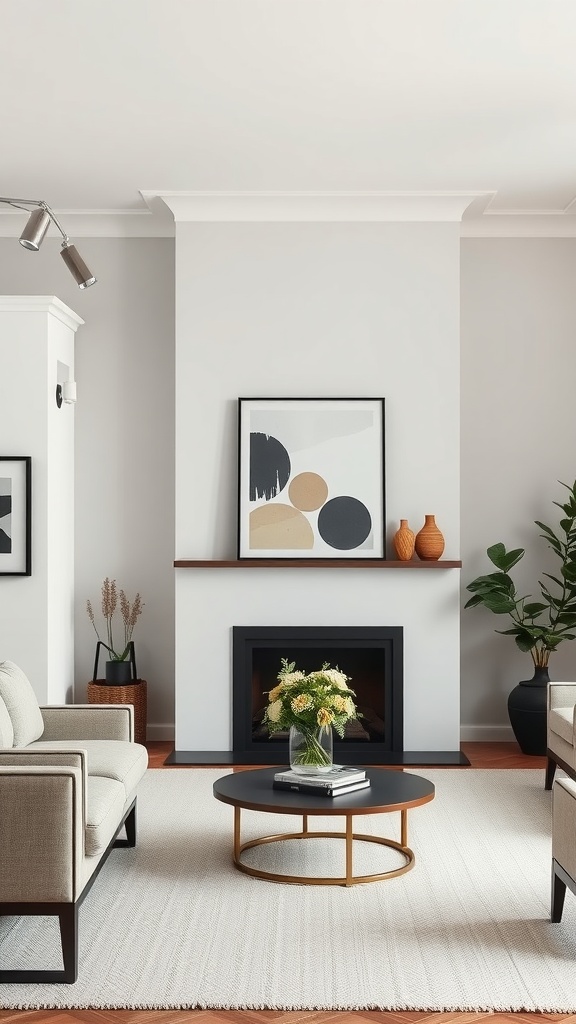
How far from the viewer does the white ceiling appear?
3805 mm

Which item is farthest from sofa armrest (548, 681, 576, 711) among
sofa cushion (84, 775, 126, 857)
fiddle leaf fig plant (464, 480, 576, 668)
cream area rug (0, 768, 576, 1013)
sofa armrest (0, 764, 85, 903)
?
sofa armrest (0, 764, 85, 903)

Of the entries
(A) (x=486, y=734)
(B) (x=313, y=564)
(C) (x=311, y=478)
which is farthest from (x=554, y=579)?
(C) (x=311, y=478)

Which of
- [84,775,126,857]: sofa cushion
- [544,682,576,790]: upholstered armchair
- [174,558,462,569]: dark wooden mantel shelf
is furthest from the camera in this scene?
[174,558,462,569]: dark wooden mantel shelf

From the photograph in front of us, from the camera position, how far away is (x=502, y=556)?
20.1ft

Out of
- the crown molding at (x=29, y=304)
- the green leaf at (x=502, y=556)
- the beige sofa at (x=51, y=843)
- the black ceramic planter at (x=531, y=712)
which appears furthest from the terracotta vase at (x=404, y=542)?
the beige sofa at (x=51, y=843)

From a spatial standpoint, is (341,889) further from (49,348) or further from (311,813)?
(49,348)

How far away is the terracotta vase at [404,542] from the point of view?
5.90 metres

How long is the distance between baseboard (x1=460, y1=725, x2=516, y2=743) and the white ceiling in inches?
126

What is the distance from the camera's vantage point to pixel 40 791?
9.87 ft

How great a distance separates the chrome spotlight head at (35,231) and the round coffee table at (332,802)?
2.28 m

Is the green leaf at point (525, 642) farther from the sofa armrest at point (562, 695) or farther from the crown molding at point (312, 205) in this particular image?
the crown molding at point (312, 205)

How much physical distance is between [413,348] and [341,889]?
3303 millimetres

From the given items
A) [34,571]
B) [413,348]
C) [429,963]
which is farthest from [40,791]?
[413,348]

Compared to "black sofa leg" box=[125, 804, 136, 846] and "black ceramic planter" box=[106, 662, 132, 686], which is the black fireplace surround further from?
"black sofa leg" box=[125, 804, 136, 846]
